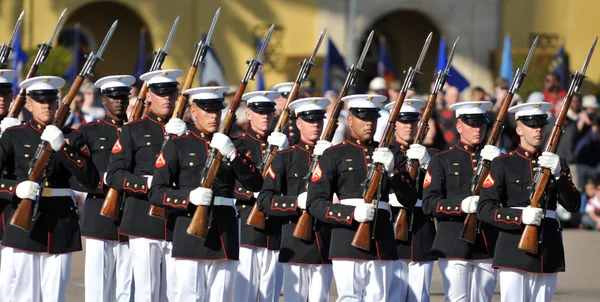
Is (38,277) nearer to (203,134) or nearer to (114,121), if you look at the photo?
(203,134)

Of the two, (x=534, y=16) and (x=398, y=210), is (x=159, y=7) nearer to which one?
(x=534, y=16)

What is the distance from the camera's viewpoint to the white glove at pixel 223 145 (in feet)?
30.9

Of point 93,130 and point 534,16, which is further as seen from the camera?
point 534,16

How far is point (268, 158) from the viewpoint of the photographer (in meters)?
11.6

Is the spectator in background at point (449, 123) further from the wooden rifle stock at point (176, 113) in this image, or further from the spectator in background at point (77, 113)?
the wooden rifle stock at point (176, 113)

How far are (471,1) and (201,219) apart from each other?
64.6 feet

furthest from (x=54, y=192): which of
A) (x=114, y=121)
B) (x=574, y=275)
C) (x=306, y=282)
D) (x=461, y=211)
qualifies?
(x=574, y=275)

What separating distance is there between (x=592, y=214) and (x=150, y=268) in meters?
9.58

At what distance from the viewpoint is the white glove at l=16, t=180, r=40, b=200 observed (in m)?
9.76

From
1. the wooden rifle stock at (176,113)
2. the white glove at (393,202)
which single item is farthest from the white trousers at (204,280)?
the white glove at (393,202)

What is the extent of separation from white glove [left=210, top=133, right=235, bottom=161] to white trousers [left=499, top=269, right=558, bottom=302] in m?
1.96

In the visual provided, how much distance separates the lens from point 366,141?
995 centimetres

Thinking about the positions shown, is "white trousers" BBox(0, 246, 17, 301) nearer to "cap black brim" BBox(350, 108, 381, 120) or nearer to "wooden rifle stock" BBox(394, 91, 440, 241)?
"cap black brim" BBox(350, 108, 381, 120)

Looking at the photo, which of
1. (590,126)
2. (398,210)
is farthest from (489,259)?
(590,126)
